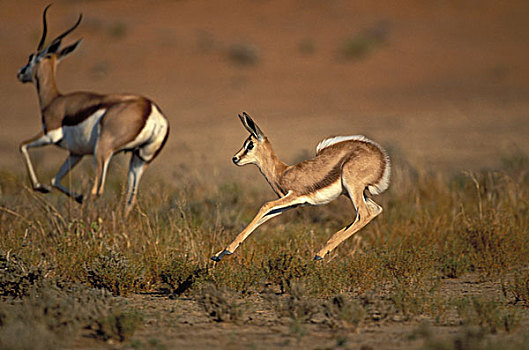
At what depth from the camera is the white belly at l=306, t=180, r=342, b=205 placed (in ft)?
22.9

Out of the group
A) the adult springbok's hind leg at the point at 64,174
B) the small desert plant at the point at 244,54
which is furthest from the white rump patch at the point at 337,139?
the small desert plant at the point at 244,54

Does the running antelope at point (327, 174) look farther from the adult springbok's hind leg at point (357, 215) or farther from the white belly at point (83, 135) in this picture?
the white belly at point (83, 135)

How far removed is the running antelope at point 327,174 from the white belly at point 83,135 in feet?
10.7

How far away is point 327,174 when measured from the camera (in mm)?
7059

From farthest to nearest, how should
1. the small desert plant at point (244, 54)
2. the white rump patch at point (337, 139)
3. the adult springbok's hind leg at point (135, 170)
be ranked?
the small desert plant at point (244, 54) → the adult springbok's hind leg at point (135, 170) → the white rump patch at point (337, 139)

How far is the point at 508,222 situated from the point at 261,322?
4.19 meters

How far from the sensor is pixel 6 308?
585 cm

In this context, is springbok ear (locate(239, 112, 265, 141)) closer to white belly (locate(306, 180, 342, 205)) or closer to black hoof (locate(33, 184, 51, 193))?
white belly (locate(306, 180, 342, 205))

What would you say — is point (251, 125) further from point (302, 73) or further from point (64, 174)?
point (302, 73)

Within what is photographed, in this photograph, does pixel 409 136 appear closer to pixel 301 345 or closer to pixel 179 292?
pixel 179 292

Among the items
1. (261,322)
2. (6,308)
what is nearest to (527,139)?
(261,322)

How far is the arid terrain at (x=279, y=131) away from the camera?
19.4ft

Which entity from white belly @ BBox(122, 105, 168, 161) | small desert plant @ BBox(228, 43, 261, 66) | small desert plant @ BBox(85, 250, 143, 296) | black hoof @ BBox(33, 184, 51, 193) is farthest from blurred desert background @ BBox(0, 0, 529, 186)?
small desert plant @ BBox(85, 250, 143, 296)

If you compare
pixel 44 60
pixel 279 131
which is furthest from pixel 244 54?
pixel 44 60
